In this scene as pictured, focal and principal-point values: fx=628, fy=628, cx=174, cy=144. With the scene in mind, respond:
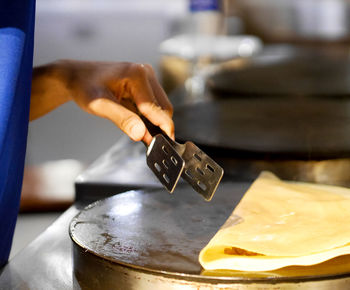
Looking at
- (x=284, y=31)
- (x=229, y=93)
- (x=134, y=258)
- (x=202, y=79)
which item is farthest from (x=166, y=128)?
(x=284, y=31)

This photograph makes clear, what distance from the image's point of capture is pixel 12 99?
94 cm

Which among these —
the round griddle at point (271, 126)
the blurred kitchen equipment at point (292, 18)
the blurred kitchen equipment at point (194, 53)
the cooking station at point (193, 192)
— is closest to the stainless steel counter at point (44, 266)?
the cooking station at point (193, 192)

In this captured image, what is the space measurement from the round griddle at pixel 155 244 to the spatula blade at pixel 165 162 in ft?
0.24

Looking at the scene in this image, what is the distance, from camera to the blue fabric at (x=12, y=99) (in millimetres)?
924

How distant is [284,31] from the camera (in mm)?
6082

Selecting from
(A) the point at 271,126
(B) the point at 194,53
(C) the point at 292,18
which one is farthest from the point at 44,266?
(C) the point at 292,18

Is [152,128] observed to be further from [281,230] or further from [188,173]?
[281,230]

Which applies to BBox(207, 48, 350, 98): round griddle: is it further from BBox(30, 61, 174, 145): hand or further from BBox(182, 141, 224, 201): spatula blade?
BBox(182, 141, 224, 201): spatula blade

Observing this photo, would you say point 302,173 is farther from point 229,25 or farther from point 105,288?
point 229,25

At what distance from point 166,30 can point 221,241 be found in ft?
19.7

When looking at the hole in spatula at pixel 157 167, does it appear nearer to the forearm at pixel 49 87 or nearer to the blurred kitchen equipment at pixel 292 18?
the forearm at pixel 49 87

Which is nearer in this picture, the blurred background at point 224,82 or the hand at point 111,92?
the hand at point 111,92

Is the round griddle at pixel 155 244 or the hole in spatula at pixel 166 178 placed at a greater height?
the hole in spatula at pixel 166 178

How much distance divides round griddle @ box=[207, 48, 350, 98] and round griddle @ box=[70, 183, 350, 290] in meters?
1.00
